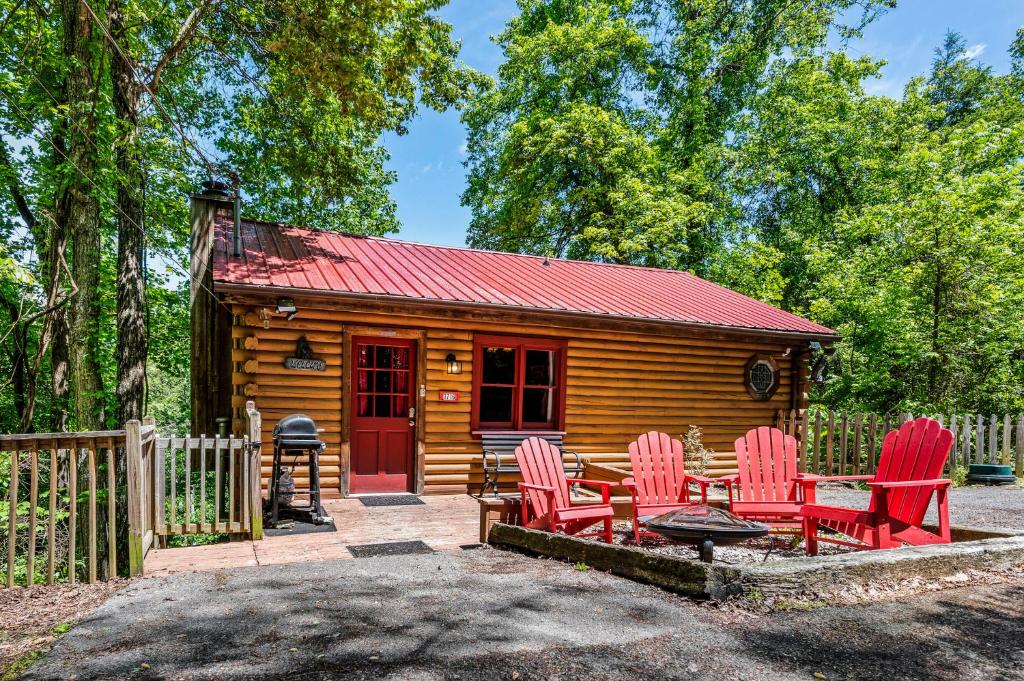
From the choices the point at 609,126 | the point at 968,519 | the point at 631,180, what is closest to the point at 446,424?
the point at 968,519

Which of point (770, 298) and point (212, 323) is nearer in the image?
point (212, 323)

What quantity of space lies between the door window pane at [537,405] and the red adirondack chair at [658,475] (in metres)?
3.57

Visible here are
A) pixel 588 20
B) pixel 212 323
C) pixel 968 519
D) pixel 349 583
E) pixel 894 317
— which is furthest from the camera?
pixel 588 20

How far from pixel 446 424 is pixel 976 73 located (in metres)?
25.4

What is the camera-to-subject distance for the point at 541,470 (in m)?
5.20

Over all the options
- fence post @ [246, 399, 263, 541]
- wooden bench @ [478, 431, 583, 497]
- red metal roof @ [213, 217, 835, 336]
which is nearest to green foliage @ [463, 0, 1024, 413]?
red metal roof @ [213, 217, 835, 336]

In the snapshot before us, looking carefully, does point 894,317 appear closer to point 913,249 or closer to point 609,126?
point 913,249

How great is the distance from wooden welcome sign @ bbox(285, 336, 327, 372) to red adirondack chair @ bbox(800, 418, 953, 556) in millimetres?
5544

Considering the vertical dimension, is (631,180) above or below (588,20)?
below

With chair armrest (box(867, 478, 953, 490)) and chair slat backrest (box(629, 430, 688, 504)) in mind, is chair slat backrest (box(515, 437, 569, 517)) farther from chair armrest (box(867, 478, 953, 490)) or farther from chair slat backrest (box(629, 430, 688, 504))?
chair armrest (box(867, 478, 953, 490))

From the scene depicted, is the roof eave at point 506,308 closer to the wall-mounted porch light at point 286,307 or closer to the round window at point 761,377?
the wall-mounted porch light at point 286,307

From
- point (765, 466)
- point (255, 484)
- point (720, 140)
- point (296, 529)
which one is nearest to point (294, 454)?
point (296, 529)

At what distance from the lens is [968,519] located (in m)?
6.57

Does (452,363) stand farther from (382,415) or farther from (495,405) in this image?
(382,415)
